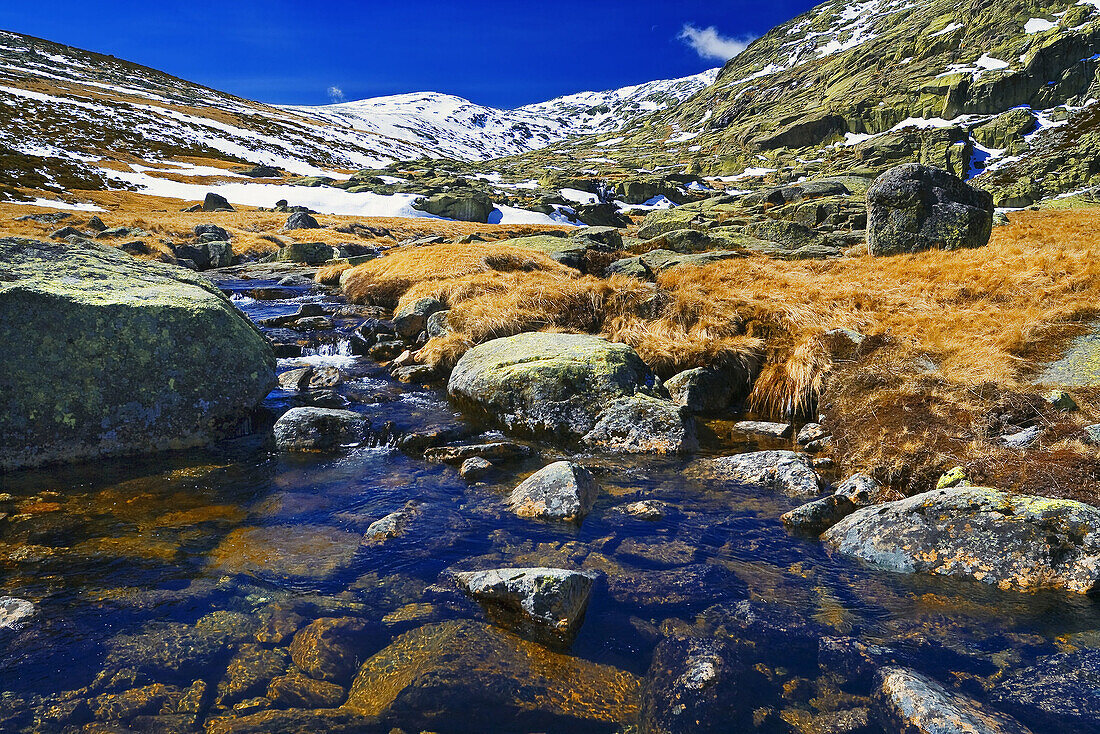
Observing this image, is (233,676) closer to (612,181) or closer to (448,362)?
(448,362)

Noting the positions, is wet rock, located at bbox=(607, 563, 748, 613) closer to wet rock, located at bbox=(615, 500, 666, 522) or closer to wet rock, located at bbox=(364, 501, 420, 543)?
wet rock, located at bbox=(615, 500, 666, 522)

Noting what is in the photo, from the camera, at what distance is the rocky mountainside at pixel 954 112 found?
93.5 metres

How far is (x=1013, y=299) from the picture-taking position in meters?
9.99

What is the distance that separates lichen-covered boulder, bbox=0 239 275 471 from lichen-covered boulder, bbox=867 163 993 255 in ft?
55.9

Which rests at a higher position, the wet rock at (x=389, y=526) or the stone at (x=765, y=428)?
the stone at (x=765, y=428)

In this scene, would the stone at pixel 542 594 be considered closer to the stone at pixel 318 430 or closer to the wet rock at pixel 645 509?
the wet rock at pixel 645 509

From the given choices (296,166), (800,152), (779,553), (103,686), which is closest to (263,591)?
(103,686)

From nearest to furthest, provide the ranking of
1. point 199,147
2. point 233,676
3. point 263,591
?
1. point 233,676
2. point 263,591
3. point 199,147

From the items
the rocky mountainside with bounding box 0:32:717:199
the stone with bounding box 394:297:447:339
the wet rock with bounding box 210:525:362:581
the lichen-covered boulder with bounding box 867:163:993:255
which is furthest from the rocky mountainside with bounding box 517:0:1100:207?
the wet rock with bounding box 210:525:362:581

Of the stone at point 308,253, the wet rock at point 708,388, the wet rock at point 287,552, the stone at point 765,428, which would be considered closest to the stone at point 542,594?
the wet rock at point 287,552

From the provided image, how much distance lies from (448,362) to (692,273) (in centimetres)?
675

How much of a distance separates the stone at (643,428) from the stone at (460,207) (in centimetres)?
5783

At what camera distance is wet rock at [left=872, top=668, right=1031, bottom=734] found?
3281 mm

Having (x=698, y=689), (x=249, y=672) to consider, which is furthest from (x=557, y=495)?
(x=249, y=672)
